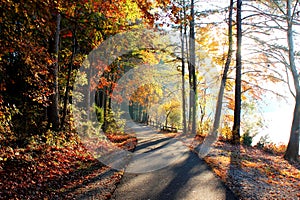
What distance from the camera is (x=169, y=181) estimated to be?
613 centimetres

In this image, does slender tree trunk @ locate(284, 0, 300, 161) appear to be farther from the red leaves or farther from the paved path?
the paved path

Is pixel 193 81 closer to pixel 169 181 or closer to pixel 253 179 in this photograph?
pixel 253 179

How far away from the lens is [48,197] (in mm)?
4758

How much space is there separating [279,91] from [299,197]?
36.7ft

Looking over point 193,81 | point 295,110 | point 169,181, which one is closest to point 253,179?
point 169,181

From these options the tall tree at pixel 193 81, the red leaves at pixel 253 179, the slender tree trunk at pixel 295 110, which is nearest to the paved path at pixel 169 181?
the red leaves at pixel 253 179

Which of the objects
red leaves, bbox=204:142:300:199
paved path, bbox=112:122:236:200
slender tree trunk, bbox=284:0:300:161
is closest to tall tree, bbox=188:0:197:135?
slender tree trunk, bbox=284:0:300:161

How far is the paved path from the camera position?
17.0ft

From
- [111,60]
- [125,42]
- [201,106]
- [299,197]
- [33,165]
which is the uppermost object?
[125,42]

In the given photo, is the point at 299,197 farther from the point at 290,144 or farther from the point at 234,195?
the point at 290,144

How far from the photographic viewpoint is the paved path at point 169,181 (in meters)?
5.18

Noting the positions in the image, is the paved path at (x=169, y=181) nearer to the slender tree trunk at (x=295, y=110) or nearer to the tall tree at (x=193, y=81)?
the slender tree trunk at (x=295, y=110)

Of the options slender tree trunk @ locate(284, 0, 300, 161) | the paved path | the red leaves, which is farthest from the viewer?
slender tree trunk @ locate(284, 0, 300, 161)

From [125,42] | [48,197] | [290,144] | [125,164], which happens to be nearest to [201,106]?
[125,42]
